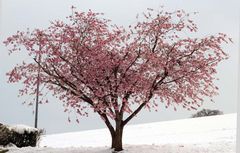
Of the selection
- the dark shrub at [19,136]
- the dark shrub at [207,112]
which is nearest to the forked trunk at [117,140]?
the dark shrub at [19,136]

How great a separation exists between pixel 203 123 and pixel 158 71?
17.3 ft

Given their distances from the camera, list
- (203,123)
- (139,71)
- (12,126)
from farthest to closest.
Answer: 1. (203,123)
2. (12,126)
3. (139,71)

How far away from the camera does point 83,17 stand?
6391 millimetres

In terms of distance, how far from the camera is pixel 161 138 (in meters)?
9.62

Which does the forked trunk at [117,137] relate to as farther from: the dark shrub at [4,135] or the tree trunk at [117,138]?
the dark shrub at [4,135]

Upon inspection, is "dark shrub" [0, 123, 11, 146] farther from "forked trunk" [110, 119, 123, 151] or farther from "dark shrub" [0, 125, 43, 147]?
"forked trunk" [110, 119, 123, 151]

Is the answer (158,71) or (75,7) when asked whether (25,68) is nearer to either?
(75,7)

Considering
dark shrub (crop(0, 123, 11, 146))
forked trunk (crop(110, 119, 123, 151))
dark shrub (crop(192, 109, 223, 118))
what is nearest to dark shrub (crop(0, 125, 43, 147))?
dark shrub (crop(0, 123, 11, 146))

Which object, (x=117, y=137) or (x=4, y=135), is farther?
(x=4, y=135)

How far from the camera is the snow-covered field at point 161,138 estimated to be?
21.3 feet

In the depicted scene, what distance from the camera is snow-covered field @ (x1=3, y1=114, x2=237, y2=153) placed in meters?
6.50

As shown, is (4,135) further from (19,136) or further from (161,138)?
(161,138)

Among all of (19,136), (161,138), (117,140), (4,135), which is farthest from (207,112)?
(117,140)

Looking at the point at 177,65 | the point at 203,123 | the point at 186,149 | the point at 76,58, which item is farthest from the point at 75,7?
the point at 203,123
